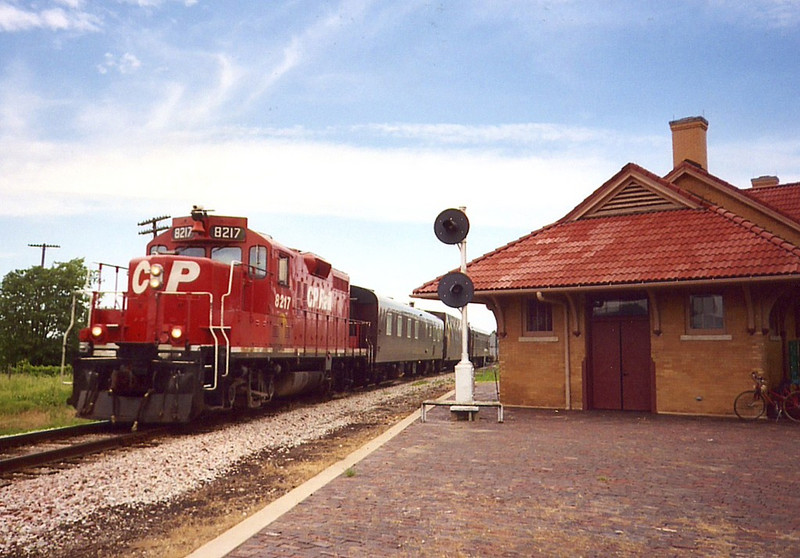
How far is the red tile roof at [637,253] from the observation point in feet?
41.8

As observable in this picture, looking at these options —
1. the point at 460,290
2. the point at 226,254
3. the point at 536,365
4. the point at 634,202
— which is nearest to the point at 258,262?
the point at 226,254

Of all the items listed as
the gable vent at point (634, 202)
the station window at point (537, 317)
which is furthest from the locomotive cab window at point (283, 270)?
the gable vent at point (634, 202)

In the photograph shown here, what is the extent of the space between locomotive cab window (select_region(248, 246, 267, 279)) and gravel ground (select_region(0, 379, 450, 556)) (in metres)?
3.00

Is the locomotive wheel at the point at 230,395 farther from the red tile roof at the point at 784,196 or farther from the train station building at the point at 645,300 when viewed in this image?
the red tile roof at the point at 784,196

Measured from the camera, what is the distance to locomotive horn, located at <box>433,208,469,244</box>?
13500 millimetres

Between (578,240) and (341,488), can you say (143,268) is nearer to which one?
(341,488)

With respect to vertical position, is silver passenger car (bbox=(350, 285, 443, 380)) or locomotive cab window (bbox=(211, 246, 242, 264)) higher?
locomotive cab window (bbox=(211, 246, 242, 264))

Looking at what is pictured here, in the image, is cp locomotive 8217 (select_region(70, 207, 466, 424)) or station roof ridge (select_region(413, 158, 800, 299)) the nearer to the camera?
cp locomotive 8217 (select_region(70, 207, 466, 424))

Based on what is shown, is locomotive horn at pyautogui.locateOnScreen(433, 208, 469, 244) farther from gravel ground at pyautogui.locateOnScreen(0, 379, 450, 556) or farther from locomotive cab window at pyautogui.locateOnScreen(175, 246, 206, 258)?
locomotive cab window at pyautogui.locateOnScreen(175, 246, 206, 258)

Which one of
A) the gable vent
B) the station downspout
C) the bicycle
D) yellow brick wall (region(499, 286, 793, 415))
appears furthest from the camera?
the gable vent

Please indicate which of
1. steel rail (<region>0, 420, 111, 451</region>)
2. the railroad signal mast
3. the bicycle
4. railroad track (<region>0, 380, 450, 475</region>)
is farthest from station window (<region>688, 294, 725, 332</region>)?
steel rail (<region>0, 420, 111, 451</region>)

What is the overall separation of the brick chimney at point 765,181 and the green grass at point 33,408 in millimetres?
21650

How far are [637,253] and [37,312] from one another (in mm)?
59637

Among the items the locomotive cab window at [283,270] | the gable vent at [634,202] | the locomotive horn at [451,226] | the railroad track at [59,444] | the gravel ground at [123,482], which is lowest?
the gravel ground at [123,482]
